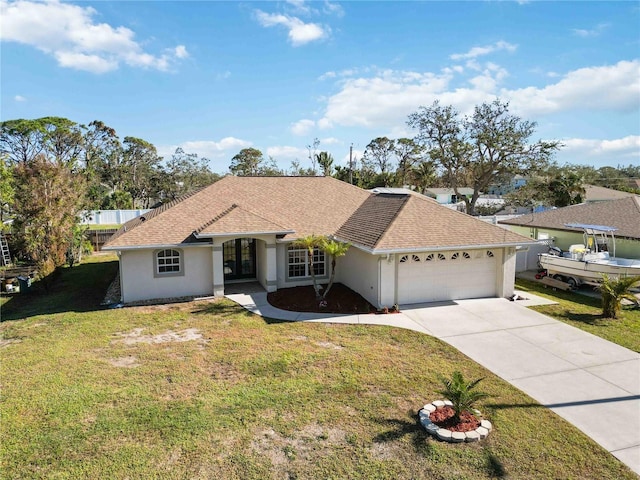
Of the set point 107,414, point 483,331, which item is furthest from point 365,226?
point 107,414

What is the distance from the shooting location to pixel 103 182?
59562 millimetres

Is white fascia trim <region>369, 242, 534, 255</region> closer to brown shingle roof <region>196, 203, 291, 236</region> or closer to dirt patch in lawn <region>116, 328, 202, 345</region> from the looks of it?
brown shingle roof <region>196, 203, 291, 236</region>

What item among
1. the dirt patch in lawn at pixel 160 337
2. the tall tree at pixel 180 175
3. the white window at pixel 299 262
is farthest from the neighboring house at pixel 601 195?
the tall tree at pixel 180 175

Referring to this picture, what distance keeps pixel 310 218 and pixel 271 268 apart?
11.3ft

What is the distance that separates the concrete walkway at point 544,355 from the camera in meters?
7.34

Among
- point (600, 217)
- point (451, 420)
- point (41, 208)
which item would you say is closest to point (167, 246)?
point (41, 208)

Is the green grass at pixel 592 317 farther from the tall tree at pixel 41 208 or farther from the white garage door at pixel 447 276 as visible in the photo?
the tall tree at pixel 41 208

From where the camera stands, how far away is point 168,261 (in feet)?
51.9

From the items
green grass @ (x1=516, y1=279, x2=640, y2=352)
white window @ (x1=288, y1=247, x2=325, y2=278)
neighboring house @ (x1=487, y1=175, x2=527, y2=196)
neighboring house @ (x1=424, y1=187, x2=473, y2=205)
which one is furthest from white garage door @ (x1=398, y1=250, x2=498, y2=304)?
neighboring house @ (x1=424, y1=187, x2=473, y2=205)

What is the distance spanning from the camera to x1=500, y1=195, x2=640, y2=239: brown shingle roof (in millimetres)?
19094

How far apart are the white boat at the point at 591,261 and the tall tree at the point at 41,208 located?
23530mm

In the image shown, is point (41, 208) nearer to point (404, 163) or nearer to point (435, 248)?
point (435, 248)

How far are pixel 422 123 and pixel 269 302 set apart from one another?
36.9 meters

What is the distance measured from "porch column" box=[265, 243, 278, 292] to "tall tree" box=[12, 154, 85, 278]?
408 inches
